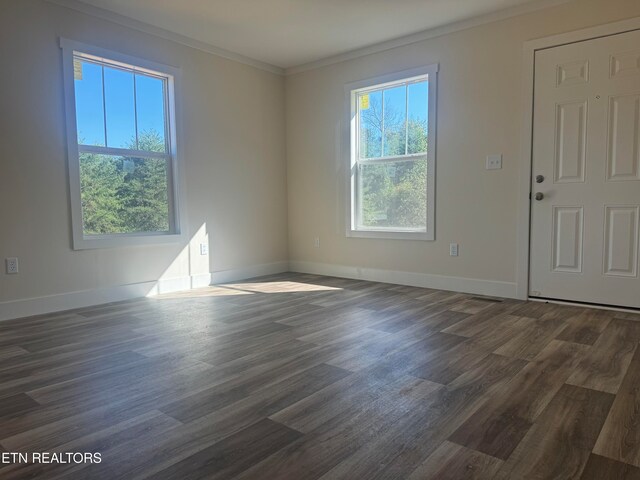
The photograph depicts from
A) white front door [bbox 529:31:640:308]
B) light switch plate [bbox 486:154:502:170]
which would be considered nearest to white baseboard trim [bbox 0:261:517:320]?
white front door [bbox 529:31:640:308]

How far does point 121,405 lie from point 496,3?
3.95 metres

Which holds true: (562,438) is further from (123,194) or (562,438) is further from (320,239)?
(320,239)

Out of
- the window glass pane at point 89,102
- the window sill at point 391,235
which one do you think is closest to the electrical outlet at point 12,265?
the window glass pane at point 89,102

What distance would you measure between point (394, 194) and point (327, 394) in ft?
10.1

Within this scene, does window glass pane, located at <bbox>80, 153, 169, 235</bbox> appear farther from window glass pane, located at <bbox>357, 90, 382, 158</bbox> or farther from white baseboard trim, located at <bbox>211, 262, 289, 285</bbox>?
window glass pane, located at <bbox>357, 90, 382, 158</bbox>

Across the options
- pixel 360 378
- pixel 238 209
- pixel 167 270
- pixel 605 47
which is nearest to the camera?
pixel 360 378

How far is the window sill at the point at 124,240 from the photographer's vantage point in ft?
12.0

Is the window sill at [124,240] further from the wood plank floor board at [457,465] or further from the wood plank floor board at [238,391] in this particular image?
the wood plank floor board at [457,465]

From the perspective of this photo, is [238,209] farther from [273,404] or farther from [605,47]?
[605,47]

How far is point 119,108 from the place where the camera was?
155 inches

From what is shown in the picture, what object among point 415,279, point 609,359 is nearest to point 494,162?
point 415,279

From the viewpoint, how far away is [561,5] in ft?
11.5

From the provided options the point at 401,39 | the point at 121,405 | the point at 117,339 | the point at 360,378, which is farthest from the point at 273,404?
the point at 401,39

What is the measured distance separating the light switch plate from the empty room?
7 cm
